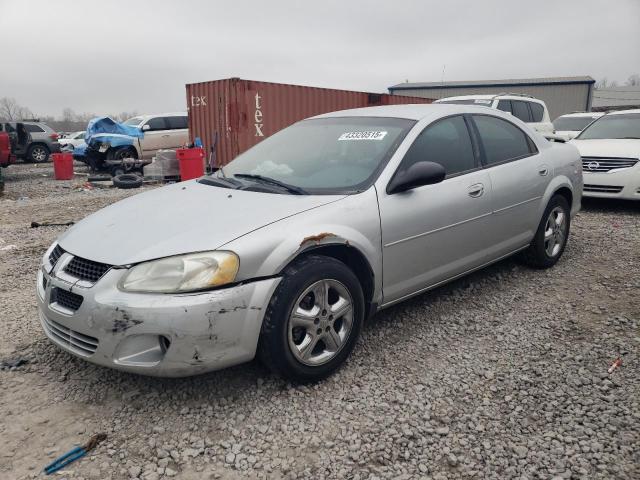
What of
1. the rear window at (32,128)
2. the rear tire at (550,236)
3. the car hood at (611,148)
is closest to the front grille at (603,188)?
the car hood at (611,148)

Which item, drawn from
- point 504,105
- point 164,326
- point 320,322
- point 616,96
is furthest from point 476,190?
point 616,96

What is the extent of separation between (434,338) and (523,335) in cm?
62

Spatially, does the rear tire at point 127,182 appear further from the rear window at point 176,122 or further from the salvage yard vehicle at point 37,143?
the salvage yard vehicle at point 37,143

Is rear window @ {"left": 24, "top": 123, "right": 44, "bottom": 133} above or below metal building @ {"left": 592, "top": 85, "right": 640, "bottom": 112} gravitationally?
below

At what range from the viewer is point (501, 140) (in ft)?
14.0

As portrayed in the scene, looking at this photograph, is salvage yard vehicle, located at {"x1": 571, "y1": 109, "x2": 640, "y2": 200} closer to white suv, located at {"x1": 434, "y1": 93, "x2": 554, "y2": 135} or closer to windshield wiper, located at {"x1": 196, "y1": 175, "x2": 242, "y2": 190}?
white suv, located at {"x1": 434, "y1": 93, "x2": 554, "y2": 135}

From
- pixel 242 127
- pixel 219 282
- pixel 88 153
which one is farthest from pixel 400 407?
pixel 88 153

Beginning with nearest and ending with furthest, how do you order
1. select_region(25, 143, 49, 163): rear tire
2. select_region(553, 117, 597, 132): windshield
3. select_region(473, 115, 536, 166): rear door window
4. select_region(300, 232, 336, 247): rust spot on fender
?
select_region(300, 232, 336, 247): rust spot on fender
select_region(473, 115, 536, 166): rear door window
select_region(553, 117, 597, 132): windshield
select_region(25, 143, 49, 163): rear tire

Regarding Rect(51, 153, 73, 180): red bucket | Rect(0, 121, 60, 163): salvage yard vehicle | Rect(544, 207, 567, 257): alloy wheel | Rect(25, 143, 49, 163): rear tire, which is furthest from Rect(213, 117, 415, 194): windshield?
Rect(25, 143, 49, 163): rear tire

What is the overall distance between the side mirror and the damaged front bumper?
107 centimetres

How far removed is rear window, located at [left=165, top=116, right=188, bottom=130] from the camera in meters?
15.3

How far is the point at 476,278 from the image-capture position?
4.60 m

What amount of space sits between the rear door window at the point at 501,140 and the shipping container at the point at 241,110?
325 inches

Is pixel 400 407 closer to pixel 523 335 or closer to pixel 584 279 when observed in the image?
pixel 523 335
